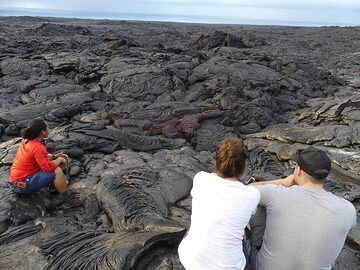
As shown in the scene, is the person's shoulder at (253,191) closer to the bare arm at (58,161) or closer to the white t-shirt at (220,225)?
the white t-shirt at (220,225)

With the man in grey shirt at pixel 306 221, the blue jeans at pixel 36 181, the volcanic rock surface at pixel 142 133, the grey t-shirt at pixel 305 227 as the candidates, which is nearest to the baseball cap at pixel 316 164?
the man in grey shirt at pixel 306 221

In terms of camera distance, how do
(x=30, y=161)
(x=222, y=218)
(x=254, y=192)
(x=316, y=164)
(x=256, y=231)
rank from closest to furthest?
(x=222, y=218), (x=254, y=192), (x=316, y=164), (x=256, y=231), (x=30, y=161)

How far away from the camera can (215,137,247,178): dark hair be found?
4164 millimetres

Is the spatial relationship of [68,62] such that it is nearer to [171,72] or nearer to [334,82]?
[171,72]

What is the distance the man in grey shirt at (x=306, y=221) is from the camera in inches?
163

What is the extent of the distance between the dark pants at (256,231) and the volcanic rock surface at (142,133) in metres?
1.17

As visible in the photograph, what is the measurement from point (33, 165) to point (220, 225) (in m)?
4.40

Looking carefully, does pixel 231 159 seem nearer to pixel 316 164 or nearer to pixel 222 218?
pixel 222 218

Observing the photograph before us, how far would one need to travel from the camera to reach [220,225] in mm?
4020

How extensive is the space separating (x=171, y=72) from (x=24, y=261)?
12.4 meters

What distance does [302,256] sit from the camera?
13.7 feet

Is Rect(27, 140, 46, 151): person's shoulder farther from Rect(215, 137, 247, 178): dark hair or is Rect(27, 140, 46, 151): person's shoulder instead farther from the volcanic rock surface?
Rect(215, 137, 247, 178): dark hair

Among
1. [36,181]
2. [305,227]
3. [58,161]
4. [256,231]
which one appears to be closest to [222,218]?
[305,227]

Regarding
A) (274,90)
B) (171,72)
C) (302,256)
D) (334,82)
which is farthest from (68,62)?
(302,256)
